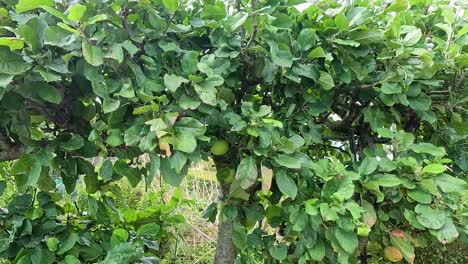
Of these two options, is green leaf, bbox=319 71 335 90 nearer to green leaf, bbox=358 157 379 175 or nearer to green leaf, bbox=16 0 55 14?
green leaf, bbox=358 157 379 175

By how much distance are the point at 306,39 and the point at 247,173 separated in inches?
16.7

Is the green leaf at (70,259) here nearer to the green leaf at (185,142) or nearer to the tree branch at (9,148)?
the tree branch at (9,148)

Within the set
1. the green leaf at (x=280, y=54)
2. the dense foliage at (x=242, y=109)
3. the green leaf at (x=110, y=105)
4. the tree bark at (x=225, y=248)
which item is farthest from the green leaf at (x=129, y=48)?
the tree bark at (x=225, y=248)

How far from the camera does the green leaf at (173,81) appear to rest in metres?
0.99

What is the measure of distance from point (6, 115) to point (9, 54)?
0.27 m

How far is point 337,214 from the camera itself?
110 cm

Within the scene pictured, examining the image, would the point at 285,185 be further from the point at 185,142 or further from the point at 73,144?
the point at 73,144

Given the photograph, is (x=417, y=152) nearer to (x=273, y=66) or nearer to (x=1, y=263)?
(x=273, y=66)

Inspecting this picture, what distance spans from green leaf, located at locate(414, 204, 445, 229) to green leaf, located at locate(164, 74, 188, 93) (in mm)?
751

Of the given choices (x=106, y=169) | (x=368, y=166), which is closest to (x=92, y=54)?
(x=106, y=169)

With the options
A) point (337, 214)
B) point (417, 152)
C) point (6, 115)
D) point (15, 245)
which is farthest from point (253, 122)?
point (15, 245)

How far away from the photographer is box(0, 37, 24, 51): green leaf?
89 cm

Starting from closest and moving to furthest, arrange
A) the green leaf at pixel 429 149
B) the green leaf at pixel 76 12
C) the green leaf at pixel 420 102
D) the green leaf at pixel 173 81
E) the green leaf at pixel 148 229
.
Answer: the green leaf at pixel 76 12 → the green leaf at pixel 173 81 → the green leaf at pixel 429 149 → the green leaf at pixel 420 102 → the green leaf at pixel 148 229

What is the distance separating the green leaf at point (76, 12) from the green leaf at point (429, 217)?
1009 mm
